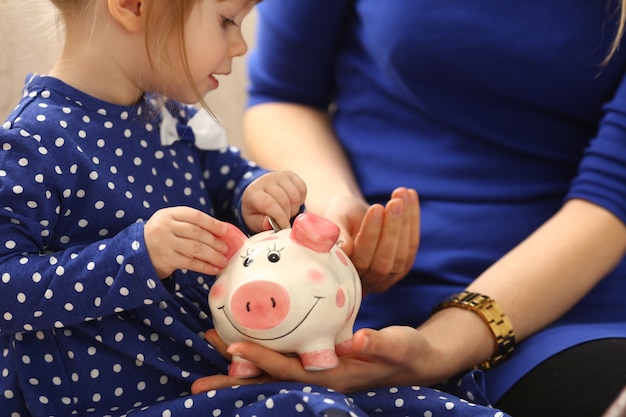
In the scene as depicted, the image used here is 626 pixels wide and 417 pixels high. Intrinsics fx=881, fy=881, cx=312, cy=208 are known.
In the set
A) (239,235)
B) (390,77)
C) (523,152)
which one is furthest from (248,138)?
(239,235)

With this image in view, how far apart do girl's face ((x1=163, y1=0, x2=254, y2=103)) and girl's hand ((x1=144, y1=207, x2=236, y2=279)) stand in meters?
0.18

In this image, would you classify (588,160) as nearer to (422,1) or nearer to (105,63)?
(422,1)

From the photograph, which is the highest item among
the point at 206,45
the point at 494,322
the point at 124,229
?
the point at 206,45

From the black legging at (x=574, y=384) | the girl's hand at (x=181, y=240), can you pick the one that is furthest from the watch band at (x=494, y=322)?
the girl's hand at (x=181, y=240)

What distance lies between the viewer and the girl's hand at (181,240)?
73 cm

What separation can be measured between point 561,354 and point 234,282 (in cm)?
Answer: 36

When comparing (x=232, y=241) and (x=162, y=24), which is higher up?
(x=162, y=24)

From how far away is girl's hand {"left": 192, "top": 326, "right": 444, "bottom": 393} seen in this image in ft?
2.47

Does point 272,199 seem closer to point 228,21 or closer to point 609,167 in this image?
point 228,21

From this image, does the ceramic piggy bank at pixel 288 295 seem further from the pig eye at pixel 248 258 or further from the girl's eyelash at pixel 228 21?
the girl's eyelash at pixel 228 21

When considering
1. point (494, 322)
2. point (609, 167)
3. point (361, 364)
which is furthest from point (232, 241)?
point (609, 167)

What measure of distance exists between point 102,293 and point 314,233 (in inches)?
7.4

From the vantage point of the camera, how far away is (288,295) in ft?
2.36

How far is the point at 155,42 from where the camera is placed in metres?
0.85
